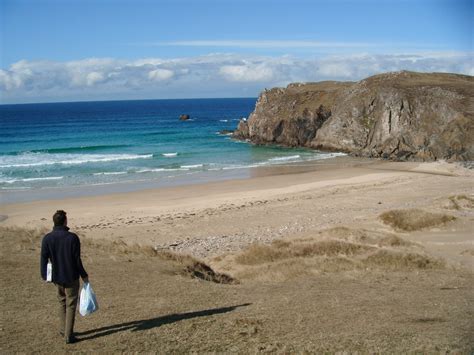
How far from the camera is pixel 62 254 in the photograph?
891cm

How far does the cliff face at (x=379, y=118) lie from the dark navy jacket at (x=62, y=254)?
46.4 meters

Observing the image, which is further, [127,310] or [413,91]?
[413,91]

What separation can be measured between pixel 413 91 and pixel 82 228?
45.7 m

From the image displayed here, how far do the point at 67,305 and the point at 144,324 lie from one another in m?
1.84

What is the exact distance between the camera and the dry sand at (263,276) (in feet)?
32.5

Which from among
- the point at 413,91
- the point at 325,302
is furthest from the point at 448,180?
the point at 325,302

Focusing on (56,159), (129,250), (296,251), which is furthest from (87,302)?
(56,159)

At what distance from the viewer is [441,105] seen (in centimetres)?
5616

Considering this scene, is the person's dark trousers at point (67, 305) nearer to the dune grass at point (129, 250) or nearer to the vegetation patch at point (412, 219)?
the dune grass at point (129, 250)

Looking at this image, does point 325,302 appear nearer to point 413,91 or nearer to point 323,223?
point 323,223

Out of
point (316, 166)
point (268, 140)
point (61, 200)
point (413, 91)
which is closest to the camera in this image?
point (61, 200)

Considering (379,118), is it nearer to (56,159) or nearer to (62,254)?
(56,159)

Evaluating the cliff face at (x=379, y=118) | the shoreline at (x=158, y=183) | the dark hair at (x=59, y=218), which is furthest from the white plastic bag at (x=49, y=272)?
the cliff face at (x=379, y=118)

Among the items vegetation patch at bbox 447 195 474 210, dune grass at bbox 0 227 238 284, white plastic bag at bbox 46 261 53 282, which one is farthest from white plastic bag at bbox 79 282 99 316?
vegetation patch at bbox 447 195 474 210
